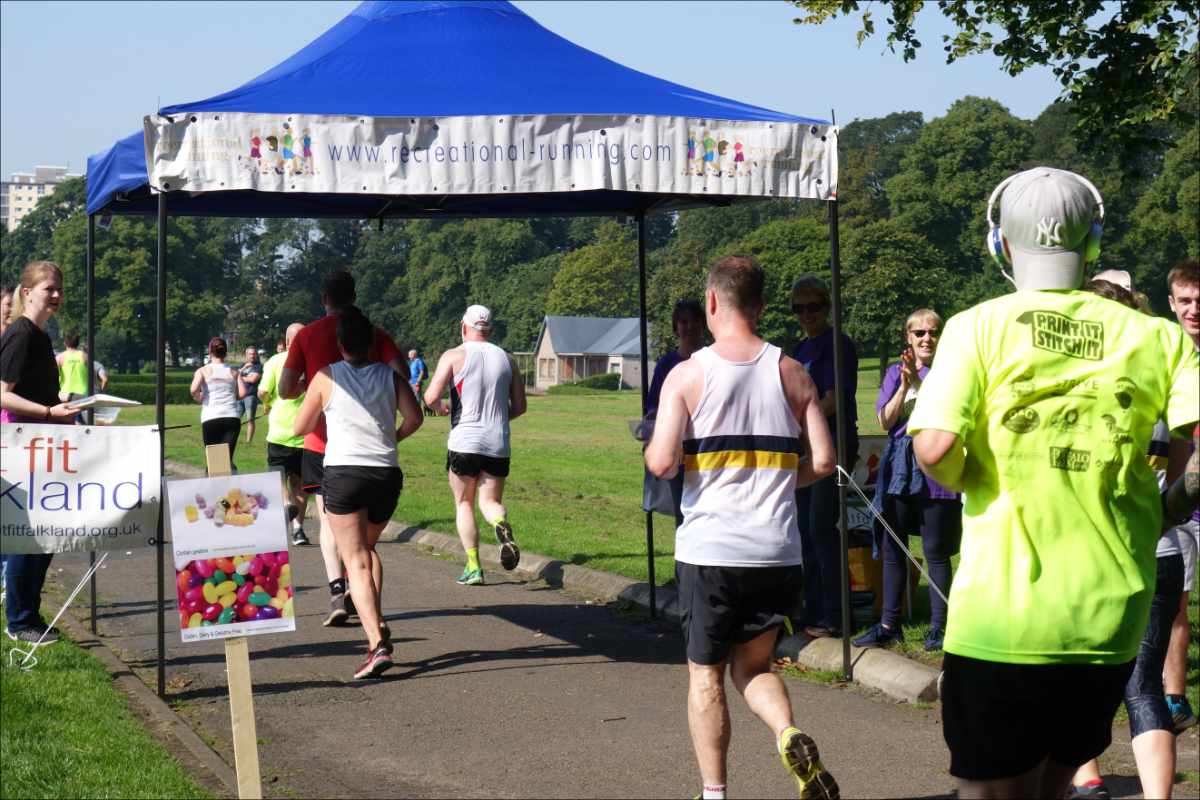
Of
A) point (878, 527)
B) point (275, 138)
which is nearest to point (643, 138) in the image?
point (275, 138)

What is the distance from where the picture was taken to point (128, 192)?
905cm

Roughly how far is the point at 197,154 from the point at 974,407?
514 cm

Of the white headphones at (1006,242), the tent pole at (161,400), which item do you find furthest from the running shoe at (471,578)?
the white headphones at (1006,242)

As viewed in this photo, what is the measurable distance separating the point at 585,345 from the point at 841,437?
354ft

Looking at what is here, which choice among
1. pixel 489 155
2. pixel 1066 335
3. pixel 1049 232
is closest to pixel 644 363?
pixel 489 155

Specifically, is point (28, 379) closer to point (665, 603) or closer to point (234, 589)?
point (234, 589)

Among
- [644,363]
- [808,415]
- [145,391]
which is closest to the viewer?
[808,415]

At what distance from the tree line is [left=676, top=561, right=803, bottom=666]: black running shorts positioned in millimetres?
58074

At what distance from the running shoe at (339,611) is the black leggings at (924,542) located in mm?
3581

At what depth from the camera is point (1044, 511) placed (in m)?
3.50

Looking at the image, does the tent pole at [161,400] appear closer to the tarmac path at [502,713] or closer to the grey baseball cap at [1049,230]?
the tarmac path at [502,713]

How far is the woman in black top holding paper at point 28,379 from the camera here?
8672 mm

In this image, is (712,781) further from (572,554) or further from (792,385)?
(572,554)

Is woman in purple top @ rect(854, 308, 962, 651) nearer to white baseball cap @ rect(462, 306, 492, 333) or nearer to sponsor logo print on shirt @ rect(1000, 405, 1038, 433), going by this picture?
white baseball cap @ rect(462, 306, 492, 333)
